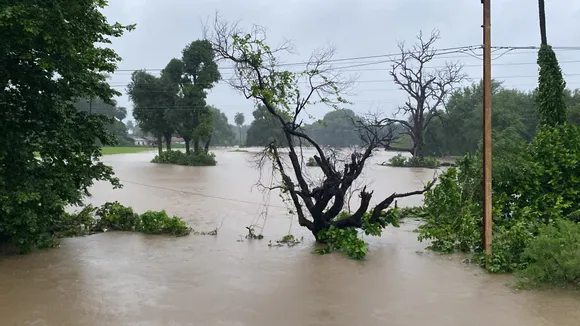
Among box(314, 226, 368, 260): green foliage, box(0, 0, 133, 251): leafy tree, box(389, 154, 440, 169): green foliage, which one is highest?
box(0, 0, 133, 251): leafy tree

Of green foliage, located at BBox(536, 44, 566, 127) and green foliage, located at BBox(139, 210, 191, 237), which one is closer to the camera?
green foliage, located at BBox(139, 210, 191, 237)

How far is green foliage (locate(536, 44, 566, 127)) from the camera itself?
47.2ft

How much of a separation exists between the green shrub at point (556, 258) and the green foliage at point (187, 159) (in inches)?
1322

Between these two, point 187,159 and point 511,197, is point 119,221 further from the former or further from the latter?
point 187,159

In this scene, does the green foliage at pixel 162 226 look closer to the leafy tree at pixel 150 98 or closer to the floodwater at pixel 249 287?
the floodwater at pixel 249 287

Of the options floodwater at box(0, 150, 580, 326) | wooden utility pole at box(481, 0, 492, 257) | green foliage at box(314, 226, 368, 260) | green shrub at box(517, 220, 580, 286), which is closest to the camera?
floodwater at box(0, 150, 580, 326)

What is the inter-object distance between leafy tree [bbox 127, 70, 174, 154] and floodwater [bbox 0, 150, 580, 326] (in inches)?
1173

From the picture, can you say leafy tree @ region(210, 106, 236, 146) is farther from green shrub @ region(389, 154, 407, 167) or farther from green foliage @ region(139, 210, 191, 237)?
green foliage @ region(139, 210, 191, 237)

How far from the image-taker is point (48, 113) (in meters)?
9.40

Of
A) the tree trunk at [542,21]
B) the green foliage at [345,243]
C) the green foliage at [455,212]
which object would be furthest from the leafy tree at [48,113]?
the tree trunk at [542,21]

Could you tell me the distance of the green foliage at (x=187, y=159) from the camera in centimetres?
3925

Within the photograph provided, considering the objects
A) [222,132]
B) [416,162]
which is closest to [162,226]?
[416,162]

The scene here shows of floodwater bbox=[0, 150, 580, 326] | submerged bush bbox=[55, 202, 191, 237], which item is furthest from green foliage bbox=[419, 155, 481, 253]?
submerged bush bbox=[55, 202, 191, 237]

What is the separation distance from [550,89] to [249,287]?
11.9 metres
